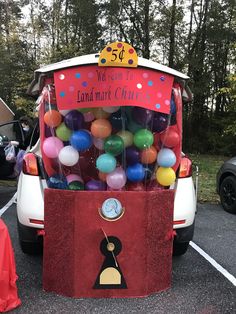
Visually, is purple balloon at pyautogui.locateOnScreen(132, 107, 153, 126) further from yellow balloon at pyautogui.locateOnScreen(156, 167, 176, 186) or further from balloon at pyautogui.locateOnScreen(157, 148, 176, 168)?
yellow balloon at pyautogui.locateOnScreen(156, 167, 176, 186)

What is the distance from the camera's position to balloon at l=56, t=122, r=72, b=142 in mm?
3375

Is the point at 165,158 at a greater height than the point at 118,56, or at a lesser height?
lesser

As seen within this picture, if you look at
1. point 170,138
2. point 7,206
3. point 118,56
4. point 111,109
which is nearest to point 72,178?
point 111,109

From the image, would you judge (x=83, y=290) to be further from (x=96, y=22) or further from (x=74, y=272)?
(x=96, y=22)

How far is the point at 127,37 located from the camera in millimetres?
24078

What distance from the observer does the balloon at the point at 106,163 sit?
10.7 feet

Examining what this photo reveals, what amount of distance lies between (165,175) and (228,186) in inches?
148

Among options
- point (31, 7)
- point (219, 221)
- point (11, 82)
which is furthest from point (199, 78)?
point (219, 221)

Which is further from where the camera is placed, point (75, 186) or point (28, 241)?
point (28, 241)

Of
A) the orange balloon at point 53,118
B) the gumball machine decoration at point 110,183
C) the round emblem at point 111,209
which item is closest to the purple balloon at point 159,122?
the gumball machine decoration at point 110,183

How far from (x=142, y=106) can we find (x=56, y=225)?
1.18 meters

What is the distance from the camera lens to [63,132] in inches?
133

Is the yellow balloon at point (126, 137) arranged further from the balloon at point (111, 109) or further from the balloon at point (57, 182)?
the balloon at point (57, 182)

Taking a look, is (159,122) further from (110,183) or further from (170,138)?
(110,183)
